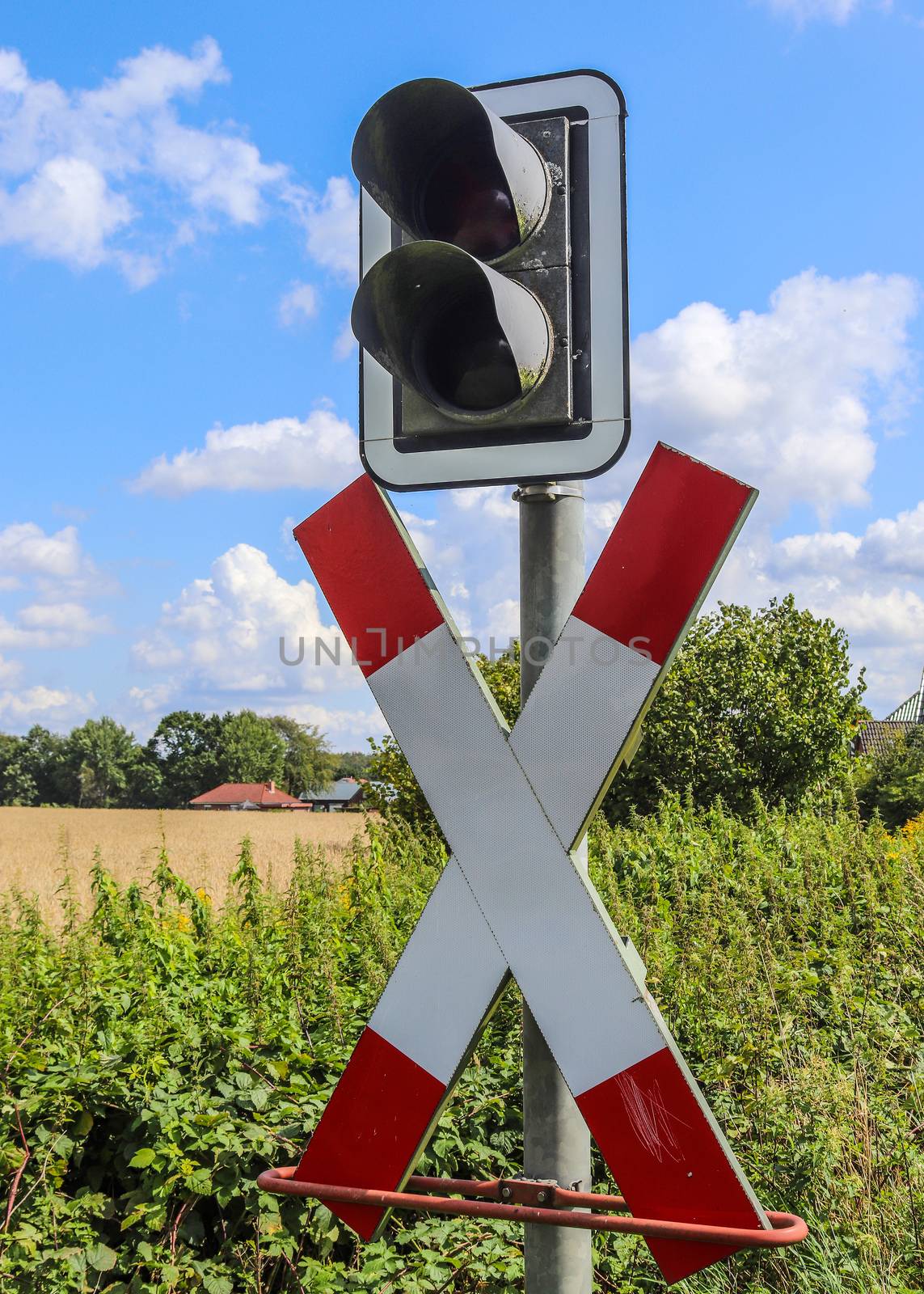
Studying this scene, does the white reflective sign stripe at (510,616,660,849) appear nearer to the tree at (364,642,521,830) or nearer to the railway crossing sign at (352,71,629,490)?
the railway crossing sign at (352,71,629,490)

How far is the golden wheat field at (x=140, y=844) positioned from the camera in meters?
9.38

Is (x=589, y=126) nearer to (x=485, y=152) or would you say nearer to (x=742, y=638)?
(x=485, y=152)

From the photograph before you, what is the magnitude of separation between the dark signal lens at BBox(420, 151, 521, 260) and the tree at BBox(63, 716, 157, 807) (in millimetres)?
91245

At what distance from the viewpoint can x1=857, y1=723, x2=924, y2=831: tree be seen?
830 inches

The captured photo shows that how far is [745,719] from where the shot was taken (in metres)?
13.7

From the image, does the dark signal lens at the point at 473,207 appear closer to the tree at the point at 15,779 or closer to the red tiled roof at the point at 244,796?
the red tiled roof at the point at 244,796

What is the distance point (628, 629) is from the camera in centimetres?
137

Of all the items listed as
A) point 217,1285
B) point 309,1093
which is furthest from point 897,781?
point 217,1285

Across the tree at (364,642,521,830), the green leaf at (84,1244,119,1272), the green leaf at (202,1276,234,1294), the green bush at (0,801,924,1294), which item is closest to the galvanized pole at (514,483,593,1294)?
the green bush at (0,801,924,1294)

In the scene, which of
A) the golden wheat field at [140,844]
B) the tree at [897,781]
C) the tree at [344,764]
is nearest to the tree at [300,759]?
the tree at [344,764]

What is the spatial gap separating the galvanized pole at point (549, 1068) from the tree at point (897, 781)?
1980 centimetres

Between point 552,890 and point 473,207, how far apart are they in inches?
41.1

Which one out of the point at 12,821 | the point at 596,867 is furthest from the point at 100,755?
the point at 596,867

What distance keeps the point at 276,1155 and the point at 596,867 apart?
99.0 inches
